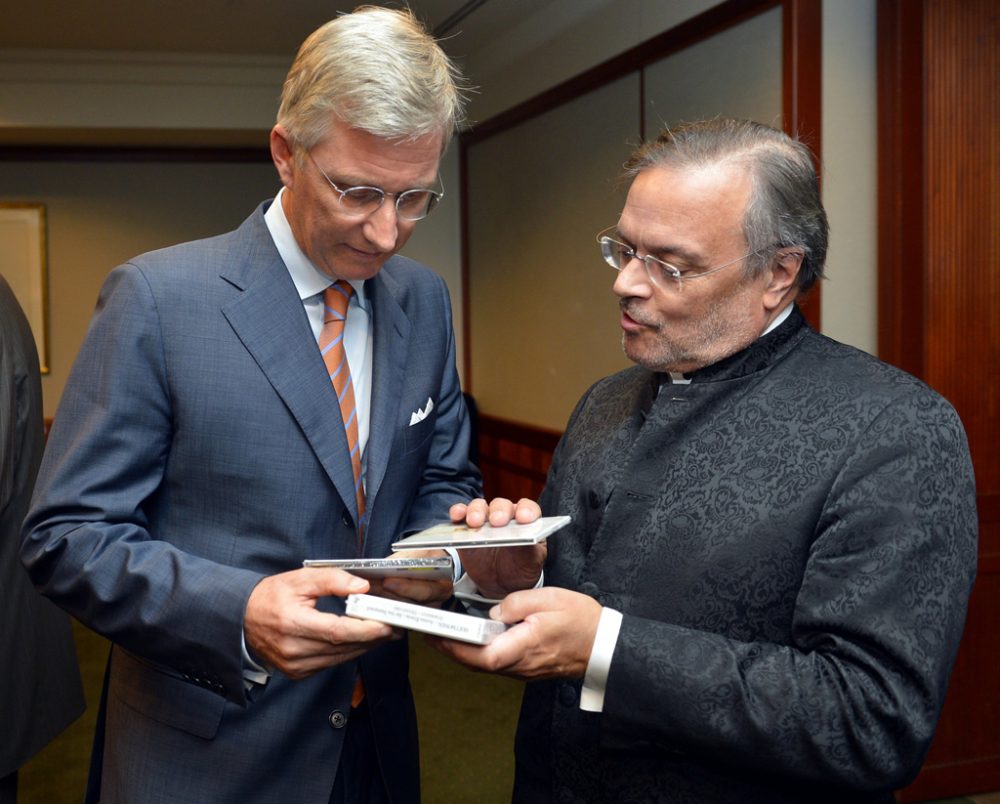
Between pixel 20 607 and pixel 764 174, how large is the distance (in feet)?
7.35

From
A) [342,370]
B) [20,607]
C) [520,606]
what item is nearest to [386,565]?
[520,606]

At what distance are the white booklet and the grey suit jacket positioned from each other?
206 mm

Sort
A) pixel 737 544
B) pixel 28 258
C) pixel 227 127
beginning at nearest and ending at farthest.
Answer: pixel 737 544 < pixel 227 127 < pixel 28 258

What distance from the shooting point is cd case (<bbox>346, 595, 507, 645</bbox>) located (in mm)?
1297

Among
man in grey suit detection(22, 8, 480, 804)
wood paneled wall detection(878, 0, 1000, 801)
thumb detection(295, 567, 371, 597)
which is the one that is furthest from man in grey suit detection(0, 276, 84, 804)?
wood paneled wall detection(878, 0, 1000, 801)

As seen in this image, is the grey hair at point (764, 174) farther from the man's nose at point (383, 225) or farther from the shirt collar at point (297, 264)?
the shirt collar at point (297, 264)

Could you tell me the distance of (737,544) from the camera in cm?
153

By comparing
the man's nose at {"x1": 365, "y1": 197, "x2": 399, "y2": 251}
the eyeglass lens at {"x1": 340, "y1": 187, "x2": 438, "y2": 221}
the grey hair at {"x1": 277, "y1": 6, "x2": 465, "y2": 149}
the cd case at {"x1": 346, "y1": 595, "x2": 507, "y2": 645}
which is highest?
the grey hair at {"x1": 277, "y1": 6, "x2": 465, "y2": 149}

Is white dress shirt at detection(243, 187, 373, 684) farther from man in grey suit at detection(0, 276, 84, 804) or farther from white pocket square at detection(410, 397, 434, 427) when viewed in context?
man in grey suit at detection(0, 276, 84, 804)

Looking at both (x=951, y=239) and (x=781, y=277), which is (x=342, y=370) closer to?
(x=781, y=277)

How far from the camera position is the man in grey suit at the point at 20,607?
2715 millimetres

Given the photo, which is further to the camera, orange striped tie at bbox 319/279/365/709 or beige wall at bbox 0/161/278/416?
beige wall at bbox 0/161/278/416

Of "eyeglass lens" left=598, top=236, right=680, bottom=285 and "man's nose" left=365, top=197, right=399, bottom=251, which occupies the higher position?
"man's nose" left=365, top=197, right=399, bottom=251

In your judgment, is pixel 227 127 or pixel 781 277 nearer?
pixel 781 277
